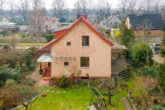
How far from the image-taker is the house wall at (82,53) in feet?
69.4

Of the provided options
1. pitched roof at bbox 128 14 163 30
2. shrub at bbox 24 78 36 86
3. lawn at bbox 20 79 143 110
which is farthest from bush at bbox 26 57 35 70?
pitched roof at bbox 128 14 163 30

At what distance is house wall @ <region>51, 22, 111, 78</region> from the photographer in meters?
21.1

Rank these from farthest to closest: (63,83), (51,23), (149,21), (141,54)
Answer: (51,23)
(149,21)
(141,54)
(63,83)

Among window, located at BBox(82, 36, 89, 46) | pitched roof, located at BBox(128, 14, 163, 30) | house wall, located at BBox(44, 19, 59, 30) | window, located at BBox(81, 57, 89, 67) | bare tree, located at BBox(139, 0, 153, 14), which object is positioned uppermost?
bare tree, located at BBox(139, 0, 153, 14)

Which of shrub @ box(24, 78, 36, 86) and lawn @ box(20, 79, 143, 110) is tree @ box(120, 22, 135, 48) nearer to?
lawn @ box(20, 79, 143, 110)

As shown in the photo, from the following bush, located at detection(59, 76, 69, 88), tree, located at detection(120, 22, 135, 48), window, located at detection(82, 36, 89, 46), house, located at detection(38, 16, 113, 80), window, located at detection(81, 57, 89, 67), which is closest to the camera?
bush, located at detection(59, 76, 69, 88)

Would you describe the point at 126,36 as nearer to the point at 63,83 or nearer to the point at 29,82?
the point at 63,83

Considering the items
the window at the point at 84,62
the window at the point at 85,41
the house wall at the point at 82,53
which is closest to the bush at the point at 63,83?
the house wall at the point at 82,53

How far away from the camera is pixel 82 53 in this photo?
21406 mm

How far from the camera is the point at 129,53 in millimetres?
29172

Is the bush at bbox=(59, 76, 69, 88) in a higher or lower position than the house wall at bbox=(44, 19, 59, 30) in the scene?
lower

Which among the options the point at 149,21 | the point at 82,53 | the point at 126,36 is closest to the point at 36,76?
the point at 82,53

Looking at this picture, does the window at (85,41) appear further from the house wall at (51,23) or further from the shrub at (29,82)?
the house wall at (51,23)

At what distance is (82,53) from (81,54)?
6.0 inches
